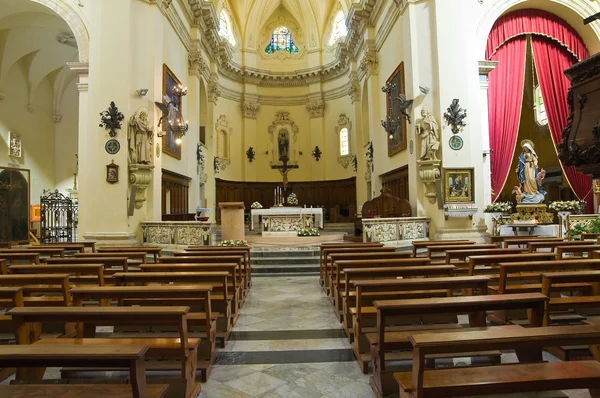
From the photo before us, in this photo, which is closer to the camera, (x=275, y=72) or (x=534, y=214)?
(x=534, y=214)

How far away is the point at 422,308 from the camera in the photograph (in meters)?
2.85

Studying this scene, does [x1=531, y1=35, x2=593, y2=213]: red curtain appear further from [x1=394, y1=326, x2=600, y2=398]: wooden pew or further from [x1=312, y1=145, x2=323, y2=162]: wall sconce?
[x1=394, y1=326, x2=600, y2=398]: wooden pew

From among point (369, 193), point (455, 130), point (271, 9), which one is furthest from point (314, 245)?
point (271, 9)

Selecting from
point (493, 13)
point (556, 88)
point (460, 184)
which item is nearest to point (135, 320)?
point (460, 184)

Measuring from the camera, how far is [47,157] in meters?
17.4

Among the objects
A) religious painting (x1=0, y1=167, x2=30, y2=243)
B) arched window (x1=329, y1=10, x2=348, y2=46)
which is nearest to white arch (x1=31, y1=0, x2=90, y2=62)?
religious painting (x1=0, y1=167, x2=30, y2=243)

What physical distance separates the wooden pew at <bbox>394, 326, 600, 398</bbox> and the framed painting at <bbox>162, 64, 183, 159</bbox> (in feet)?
41.9

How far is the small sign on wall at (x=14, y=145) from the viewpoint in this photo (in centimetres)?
1517

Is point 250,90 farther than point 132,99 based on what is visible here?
Yes

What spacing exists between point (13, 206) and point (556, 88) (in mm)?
19832

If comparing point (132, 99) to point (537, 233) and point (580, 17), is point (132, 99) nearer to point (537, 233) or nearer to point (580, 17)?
point (537, 233)

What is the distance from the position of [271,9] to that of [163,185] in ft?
51.1

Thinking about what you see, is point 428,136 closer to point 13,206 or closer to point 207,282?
point 207,282

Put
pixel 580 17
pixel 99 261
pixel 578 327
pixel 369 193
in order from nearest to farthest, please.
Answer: pixel 578 327 → pixel 99 261 → pixel 580 17 → pixel 369 193
